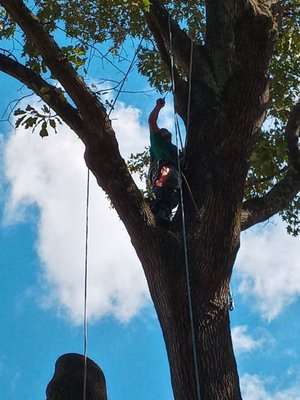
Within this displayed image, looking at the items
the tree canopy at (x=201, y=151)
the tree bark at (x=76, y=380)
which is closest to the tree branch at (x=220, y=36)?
the tree canopy at (x=201, y=151)

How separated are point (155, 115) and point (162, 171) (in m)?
0.68

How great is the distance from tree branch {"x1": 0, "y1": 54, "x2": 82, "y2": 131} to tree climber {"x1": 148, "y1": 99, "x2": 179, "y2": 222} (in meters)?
0.76

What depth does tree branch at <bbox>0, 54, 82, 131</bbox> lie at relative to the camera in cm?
456

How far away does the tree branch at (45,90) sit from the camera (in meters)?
4.56

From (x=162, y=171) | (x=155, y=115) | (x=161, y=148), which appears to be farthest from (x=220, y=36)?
(x=162, y=171)

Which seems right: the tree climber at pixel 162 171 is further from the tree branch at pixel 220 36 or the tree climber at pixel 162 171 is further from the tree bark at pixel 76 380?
the tree bark at pixel 76 380

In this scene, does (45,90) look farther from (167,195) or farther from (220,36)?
(220,36)

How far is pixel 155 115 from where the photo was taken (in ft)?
18.0

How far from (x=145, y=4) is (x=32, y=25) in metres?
0.82

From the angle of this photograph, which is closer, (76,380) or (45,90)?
(76,380)

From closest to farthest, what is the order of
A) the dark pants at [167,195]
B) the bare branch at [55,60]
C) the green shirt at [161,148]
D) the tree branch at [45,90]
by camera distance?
1. the bare branch at [55,60]
2. the tree branch at [45,90]
3. the dark pants at [167,195]
4. the green shirt at [161,148]

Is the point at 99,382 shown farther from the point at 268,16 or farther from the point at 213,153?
the point at 268,16

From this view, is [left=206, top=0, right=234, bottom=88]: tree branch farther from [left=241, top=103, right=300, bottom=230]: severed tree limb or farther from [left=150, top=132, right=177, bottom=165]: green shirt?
[left=241, top=103, right=300, bottom=230]: severed tree limb

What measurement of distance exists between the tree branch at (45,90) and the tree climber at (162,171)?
0.76 m
